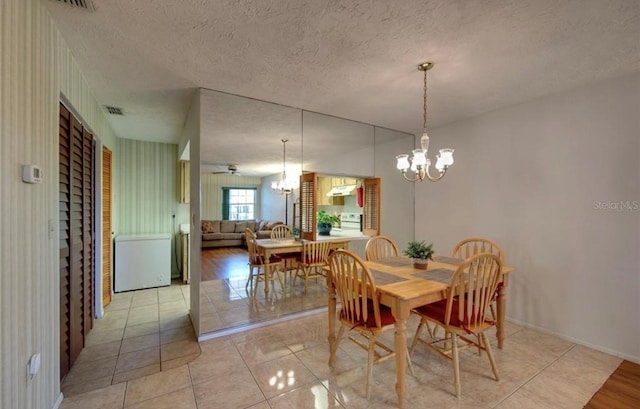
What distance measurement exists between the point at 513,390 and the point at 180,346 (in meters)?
2.87

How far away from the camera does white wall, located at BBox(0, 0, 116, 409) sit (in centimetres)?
122

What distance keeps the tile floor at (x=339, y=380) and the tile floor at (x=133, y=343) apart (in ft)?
0.26

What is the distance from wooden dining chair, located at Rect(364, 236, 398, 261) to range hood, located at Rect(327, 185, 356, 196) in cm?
141

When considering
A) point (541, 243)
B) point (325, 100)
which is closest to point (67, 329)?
point (325, 100)

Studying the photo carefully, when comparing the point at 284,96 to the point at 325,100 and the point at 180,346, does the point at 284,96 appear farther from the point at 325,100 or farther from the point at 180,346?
the point at 180,346

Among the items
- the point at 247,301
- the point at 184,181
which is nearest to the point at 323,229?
the point at 247,301

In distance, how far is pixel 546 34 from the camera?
1807mm

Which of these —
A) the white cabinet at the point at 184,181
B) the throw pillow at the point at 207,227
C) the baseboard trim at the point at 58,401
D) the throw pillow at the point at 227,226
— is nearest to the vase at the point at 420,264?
the baseboard trim at the point at 58,401

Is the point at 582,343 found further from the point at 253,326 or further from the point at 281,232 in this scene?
the point at 281,232

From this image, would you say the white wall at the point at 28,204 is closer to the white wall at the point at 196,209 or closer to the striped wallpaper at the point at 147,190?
the white wall at the point at 196,209

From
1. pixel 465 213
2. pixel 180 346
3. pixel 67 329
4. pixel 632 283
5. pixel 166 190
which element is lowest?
pixel 180 346

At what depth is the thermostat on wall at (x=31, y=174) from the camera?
4.47ft

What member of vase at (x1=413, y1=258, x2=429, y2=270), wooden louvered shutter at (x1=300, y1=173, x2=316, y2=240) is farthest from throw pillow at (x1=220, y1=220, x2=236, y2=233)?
Answer: vase at (x1=413, y1=258, x2=429, y2=270)

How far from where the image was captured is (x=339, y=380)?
80.8 inches
